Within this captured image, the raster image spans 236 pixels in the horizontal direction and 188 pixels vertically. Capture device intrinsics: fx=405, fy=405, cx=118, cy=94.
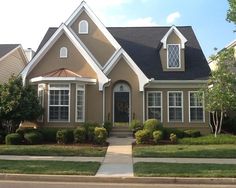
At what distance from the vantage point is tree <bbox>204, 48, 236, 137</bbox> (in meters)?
22.8

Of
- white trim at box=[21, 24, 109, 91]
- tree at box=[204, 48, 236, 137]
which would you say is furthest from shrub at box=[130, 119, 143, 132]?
tree at box=[204, 48, 236, 137]

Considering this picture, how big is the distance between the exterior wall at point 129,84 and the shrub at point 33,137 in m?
5.57

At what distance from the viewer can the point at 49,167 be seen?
13.9 meters

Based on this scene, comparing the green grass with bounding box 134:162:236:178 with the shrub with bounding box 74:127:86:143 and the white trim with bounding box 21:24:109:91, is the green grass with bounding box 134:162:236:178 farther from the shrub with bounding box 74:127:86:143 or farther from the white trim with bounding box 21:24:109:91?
the white trim with bounding box 21:24:109:91

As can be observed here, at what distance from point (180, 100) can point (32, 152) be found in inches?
452

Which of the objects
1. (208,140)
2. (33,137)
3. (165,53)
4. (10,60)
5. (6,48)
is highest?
(6,48)

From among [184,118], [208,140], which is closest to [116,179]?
[208,140]

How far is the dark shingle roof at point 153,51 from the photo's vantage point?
26.4m

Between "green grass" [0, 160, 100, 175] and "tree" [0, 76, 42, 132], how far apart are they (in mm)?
7070

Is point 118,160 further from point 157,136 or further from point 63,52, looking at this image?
point 63,52

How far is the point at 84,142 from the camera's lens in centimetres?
2158

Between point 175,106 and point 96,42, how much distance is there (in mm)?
6763

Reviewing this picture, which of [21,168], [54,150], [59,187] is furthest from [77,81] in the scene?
[59,187]

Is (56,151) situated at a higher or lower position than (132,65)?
lower
